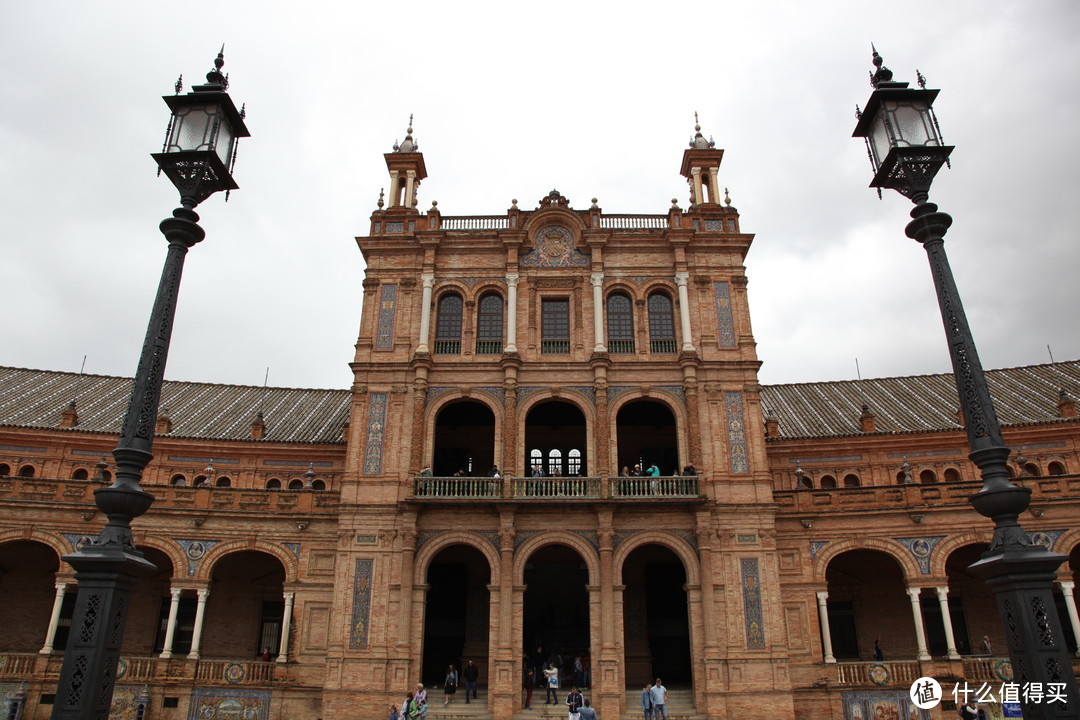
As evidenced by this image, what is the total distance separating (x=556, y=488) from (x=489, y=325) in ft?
24.4

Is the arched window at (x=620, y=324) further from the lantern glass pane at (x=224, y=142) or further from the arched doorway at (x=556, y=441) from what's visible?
the lantern glass pane at (x=224, y=142)

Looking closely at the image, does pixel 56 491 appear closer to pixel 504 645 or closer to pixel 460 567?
pixel 460 567

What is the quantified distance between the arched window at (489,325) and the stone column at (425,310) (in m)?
2.01

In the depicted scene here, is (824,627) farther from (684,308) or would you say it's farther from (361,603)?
(361,603)

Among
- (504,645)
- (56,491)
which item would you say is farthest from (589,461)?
(56,491)

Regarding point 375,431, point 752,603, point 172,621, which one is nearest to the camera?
point 752,603

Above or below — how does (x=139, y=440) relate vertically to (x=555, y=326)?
below

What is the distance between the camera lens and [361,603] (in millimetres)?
25641

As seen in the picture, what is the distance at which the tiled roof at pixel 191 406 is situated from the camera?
36031 mm

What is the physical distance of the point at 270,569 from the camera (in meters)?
30.9

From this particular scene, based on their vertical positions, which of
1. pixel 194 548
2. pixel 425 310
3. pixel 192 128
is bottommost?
pixel 194 548

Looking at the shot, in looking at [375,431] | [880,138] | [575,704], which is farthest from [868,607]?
[880,138]

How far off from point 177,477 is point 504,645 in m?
19.5

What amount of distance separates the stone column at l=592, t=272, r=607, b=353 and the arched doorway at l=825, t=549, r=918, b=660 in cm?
1309
